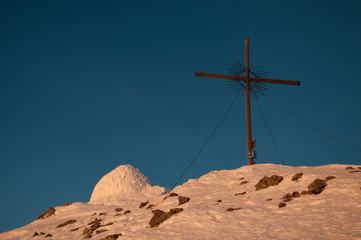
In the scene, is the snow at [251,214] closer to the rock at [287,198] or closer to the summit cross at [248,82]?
the rock at [287,198]

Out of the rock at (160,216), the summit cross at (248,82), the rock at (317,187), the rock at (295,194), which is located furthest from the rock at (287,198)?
the summit cross at (248,82)

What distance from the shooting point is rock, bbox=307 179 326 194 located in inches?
537

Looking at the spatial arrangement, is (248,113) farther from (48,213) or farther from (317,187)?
(48,213)

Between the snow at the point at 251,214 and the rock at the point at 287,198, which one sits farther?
the rock at the point at 287,198

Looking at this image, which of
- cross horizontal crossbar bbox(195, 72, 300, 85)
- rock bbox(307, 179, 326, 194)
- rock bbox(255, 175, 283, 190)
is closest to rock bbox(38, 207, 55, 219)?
cross horizontal crossbar bbox(195, 72, 300, 85)

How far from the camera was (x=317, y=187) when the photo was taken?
13.7 metres

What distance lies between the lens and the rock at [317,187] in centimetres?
1365

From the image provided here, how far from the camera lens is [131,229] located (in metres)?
14.9

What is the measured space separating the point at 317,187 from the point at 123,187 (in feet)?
Result: 84.0

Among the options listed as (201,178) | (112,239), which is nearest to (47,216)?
(201,178)

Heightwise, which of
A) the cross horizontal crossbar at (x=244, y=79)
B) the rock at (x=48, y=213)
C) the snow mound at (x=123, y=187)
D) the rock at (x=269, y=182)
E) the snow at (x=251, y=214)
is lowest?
the snow at (x=251, y=214)

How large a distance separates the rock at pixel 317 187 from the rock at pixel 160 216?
19.9 ft

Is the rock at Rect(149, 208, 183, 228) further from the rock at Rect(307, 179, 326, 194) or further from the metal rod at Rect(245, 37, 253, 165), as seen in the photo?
the metal rod at Rect(245, 37, 253, 165)

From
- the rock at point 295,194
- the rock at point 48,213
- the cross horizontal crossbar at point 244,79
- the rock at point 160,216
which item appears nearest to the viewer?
the rock at point 295,194
